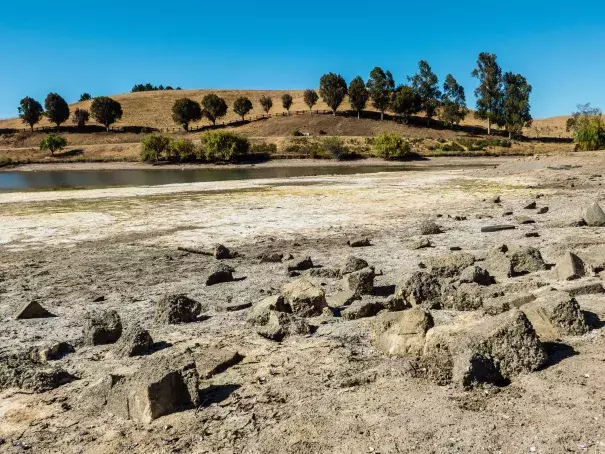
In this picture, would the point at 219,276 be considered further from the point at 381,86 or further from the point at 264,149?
the point at 381,86

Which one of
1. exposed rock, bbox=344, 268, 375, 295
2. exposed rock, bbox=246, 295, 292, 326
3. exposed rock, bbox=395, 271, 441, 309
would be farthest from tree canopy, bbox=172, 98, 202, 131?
exposed rock, bbox=395, 271, 441, 309

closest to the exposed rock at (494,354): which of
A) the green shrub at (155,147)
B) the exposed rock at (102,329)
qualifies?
the exposed rock at (102,329)

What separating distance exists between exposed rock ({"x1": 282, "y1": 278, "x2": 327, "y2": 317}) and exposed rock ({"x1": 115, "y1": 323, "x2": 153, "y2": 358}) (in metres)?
Answer: 2.59

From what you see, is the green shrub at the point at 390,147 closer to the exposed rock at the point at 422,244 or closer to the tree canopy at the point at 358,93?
the tree canopy at the point at 358,93

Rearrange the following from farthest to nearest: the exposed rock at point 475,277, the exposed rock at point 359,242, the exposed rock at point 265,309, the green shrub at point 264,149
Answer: the green shrub at point 264,149 → the exposed rock at point 359,242 → the exposed rock at point 475,277 → the exposed rock at point 265,309

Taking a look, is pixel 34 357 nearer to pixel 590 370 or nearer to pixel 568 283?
pixel 590 370

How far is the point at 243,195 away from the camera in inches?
1448

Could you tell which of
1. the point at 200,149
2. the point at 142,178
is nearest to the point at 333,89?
the point at 200,149

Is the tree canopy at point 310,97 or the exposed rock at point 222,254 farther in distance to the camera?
the tree canopy at point 310,97

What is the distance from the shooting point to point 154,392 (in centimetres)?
578

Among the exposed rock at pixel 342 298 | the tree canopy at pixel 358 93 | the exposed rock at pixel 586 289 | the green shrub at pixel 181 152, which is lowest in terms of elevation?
the exposed rock at pixel 342 298

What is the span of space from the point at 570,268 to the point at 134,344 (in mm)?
8057

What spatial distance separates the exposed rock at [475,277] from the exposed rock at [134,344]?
5.75 metres

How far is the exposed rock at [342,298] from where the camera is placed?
9844mm
